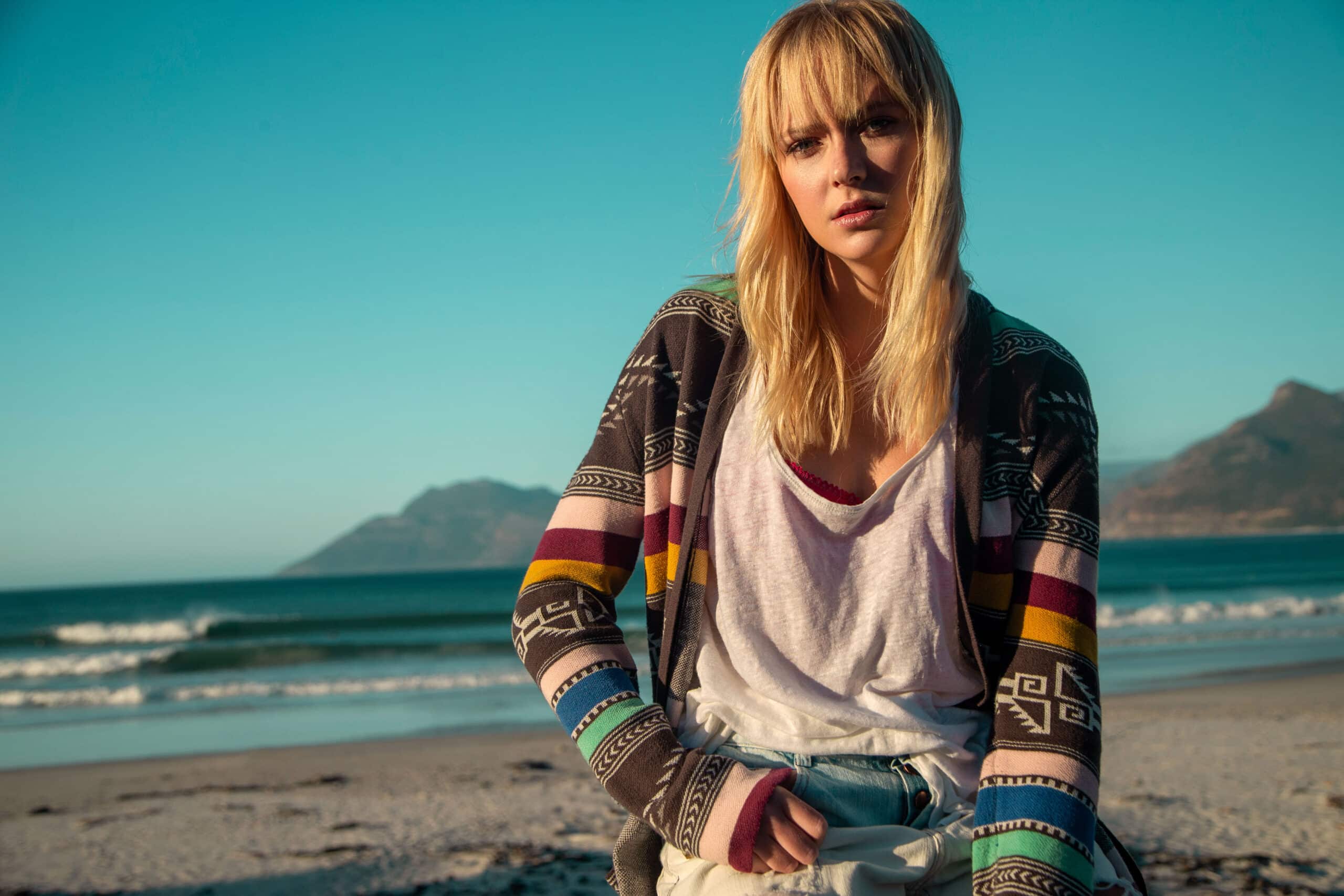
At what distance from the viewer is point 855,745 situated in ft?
4.13

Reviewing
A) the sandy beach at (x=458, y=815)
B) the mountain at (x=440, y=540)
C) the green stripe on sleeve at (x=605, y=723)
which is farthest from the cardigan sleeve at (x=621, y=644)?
the mountain at (x=440, y=540)

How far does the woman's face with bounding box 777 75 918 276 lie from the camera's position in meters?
1.34

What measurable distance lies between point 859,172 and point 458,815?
570 cm

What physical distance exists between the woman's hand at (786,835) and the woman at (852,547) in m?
0.03

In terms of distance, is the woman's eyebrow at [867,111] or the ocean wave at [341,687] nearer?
the woman's eyebrow at [867,111]

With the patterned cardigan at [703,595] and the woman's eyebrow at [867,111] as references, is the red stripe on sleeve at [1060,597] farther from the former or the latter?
the woman's eyebrow at [867,111]

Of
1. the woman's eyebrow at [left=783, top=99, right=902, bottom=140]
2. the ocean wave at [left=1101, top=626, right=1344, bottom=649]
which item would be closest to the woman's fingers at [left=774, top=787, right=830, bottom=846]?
the woman's eyebrow at [left=783, top=99, right=902, bottom=140]

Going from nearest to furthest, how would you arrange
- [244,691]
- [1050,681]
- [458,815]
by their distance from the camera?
[1050,681]
[458,815]
[244,691]

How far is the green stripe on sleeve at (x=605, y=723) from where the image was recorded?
126 centimetres

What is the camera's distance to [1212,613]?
67.6 ft

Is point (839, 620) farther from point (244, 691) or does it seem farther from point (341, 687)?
point (244, 691)

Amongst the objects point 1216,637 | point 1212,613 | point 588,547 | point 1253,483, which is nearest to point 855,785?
point 588,547


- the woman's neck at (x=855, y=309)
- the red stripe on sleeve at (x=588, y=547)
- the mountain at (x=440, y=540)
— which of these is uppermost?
the woman's neck at (x=855, y=309)

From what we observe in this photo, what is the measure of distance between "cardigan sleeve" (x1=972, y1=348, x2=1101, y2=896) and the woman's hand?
0.76 ft
